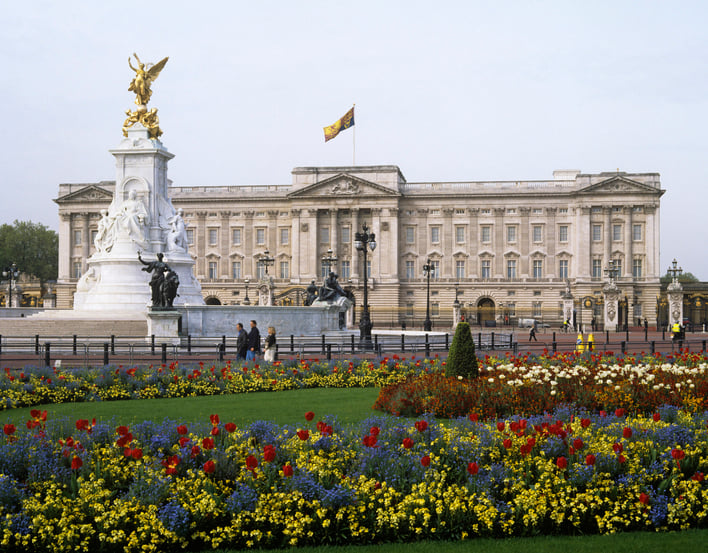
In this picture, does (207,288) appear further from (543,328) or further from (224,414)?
(224,414)

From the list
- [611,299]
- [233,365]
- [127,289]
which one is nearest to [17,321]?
[127,289]

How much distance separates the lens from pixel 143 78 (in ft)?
115

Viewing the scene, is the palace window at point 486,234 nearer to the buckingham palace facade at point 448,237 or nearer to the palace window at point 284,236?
the buckingham palace facade at point 448,237

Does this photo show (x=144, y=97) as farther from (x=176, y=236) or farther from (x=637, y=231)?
(x=637, y=231)

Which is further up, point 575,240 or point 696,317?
point 575,240

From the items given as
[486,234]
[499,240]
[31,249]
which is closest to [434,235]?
[486,234]

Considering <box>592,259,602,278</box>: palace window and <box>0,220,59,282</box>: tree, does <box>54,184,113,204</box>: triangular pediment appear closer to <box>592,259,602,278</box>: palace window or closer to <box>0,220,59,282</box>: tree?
<box>0,220,59,282</box>: tree

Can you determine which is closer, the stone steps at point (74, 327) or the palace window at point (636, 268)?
the stone steps at point (74, 327)

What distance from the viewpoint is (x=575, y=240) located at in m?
84.8

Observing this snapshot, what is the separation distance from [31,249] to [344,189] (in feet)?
151

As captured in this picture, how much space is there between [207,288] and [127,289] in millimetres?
56404

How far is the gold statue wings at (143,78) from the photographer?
1378 inches

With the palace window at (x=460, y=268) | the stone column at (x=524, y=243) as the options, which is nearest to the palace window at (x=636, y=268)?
the stone column at (x=524, y=243)

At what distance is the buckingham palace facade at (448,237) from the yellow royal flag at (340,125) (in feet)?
35.7
